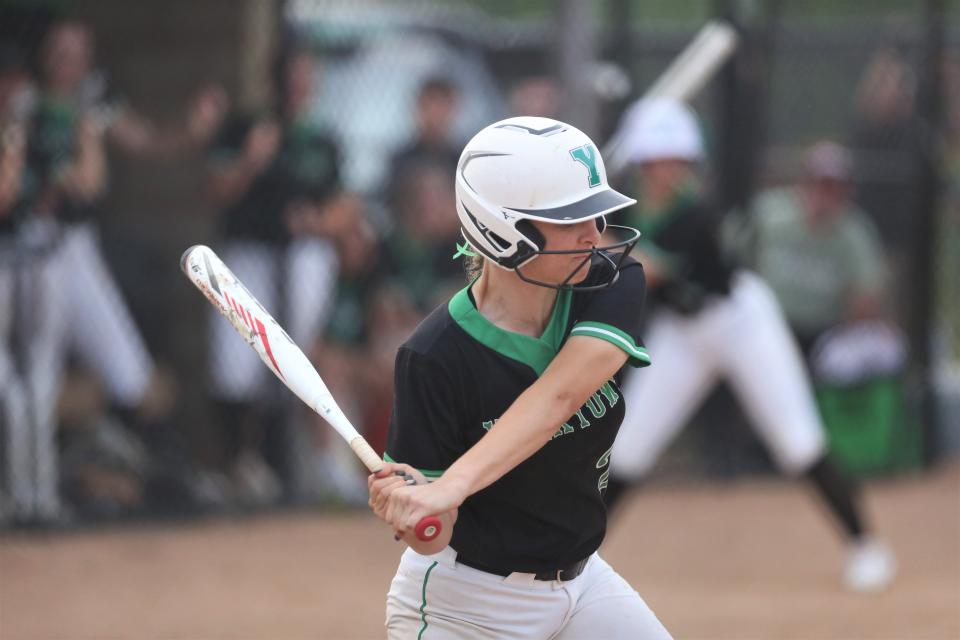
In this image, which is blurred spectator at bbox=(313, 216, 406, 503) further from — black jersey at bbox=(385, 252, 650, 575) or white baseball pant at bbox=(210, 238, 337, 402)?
black jersey at bbox=(385, 252, 650, 575)

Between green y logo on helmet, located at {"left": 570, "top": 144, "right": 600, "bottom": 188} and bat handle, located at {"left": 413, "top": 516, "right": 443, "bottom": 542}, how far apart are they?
0.67 m

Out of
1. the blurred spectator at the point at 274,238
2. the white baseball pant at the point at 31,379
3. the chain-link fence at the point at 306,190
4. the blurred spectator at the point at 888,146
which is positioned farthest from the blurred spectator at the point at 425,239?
the blurred spectator at the point at 888,146

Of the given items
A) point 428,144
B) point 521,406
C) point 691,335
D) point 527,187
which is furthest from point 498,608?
point 428,144

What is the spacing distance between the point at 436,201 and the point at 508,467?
497 cm

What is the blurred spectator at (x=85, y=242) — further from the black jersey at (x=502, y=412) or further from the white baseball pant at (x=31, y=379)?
the black jersey at (x=502, y=412)

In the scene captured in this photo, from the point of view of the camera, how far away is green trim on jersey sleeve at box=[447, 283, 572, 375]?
263 cm

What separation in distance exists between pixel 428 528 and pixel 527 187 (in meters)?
0.63

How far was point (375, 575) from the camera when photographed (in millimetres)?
6148

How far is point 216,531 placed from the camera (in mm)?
6809

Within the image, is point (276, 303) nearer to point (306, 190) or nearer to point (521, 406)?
point (306, 190)

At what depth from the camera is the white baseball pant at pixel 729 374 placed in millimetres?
5641

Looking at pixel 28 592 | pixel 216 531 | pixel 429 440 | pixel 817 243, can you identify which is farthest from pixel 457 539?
pixel 817 243

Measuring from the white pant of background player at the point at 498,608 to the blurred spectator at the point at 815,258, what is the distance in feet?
18.3

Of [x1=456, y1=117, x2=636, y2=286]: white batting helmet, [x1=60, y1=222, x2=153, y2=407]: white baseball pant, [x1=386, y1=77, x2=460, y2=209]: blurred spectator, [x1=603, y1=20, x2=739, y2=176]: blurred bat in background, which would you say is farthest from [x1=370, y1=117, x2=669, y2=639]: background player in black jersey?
[x1=386, y1=77, x2=460, y2=209]: blurred spectator
